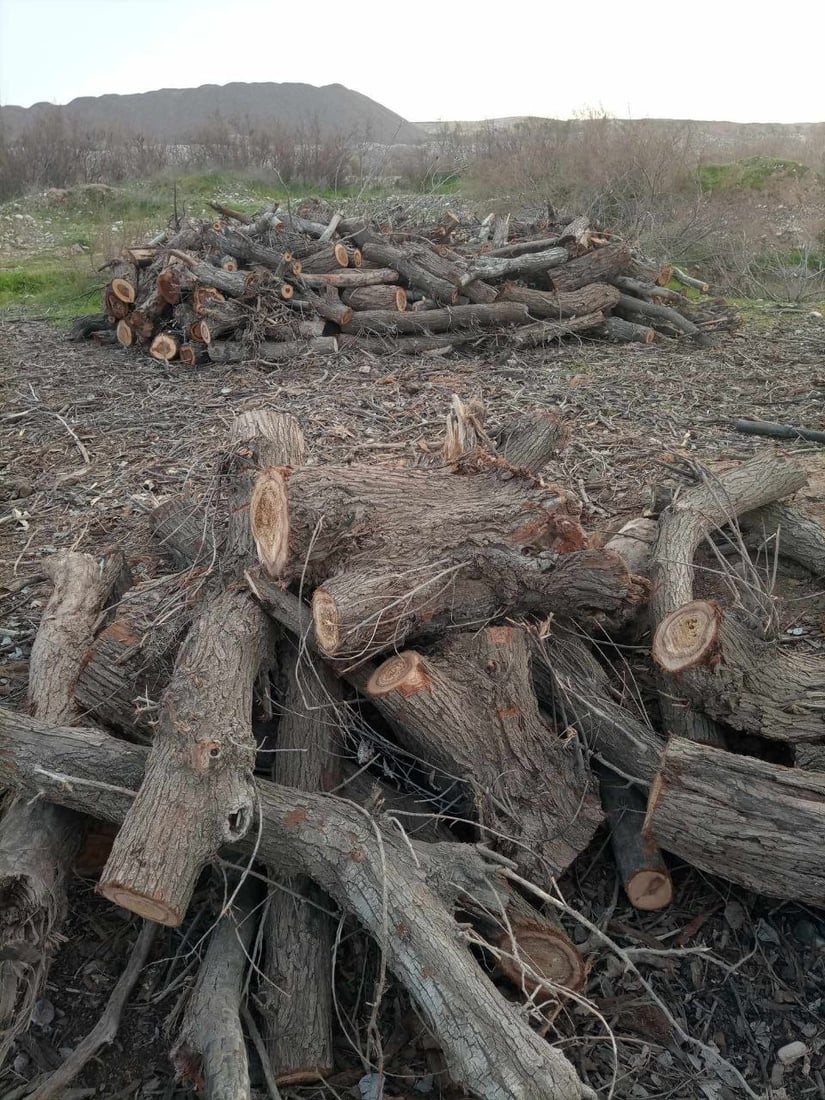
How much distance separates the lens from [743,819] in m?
2.48

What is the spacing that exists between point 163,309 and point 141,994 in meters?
7.77

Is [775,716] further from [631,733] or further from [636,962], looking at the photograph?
[636,962]

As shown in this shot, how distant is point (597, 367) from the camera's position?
330 inches

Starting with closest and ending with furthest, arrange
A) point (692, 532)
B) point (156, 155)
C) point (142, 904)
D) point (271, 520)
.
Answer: point (142, 904) < point (271, 520) < point (692, 532) < point (156, 155)

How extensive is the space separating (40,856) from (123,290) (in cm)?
775

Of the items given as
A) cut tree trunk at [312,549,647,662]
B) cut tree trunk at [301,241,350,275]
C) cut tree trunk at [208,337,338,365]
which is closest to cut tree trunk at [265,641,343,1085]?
cut tree trunk at [312,549,647,662]

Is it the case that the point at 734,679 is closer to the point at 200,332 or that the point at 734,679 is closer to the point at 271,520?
the point at 271,520

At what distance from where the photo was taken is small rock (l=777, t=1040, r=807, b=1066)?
7.57 ft

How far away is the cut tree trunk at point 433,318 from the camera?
8695mm

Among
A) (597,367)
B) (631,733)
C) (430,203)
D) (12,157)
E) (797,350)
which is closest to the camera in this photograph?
(631,733)

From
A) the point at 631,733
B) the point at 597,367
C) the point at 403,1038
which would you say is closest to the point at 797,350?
the point at 597,367

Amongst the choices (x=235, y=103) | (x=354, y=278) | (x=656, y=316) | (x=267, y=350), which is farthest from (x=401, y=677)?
(x=235, y=103)

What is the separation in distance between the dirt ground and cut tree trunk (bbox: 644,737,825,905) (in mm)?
267

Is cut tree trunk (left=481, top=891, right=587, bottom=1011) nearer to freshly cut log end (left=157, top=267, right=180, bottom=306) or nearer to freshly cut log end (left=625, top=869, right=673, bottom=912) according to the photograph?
freshly cut log end (left=625, top=869, right=673, bottom=912)
